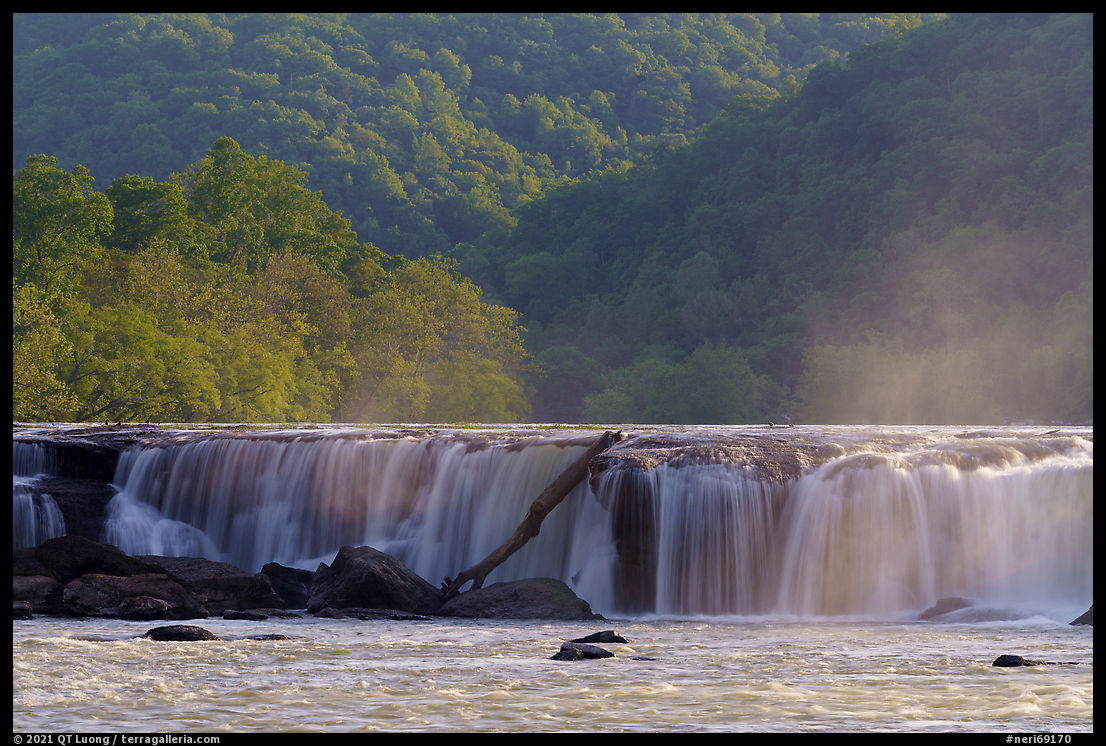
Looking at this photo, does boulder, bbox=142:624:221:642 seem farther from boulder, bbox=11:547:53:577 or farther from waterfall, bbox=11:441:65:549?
waterfall, bbox=11:441:65:549

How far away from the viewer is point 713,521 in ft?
82.6

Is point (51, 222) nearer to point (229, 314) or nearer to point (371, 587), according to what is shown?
point (229, 314)

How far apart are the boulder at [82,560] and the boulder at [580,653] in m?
9.61

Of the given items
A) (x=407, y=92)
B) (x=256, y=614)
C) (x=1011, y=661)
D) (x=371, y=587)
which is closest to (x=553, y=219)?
(x=407, y=92)

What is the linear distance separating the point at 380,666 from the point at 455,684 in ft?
5.95

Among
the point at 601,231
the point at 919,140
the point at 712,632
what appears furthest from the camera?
the point at 601,231

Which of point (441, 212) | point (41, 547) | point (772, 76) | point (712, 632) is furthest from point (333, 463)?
point (772, 76)

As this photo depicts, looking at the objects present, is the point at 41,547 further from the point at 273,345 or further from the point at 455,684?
the point at 273,345

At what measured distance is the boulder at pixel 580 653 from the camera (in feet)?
59.7

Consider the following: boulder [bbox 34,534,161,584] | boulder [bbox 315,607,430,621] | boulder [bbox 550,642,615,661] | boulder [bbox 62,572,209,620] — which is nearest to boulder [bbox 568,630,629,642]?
boulder [bbox 550,642,615,661]

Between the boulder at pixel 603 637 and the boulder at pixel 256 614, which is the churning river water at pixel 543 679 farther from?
the boulder at pixel 256 614

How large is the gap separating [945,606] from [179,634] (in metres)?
12.8

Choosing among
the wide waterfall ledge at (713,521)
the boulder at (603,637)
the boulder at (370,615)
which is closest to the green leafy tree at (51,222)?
the wide waterfall ledge at (713,521)

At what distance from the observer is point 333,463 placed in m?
31.1
